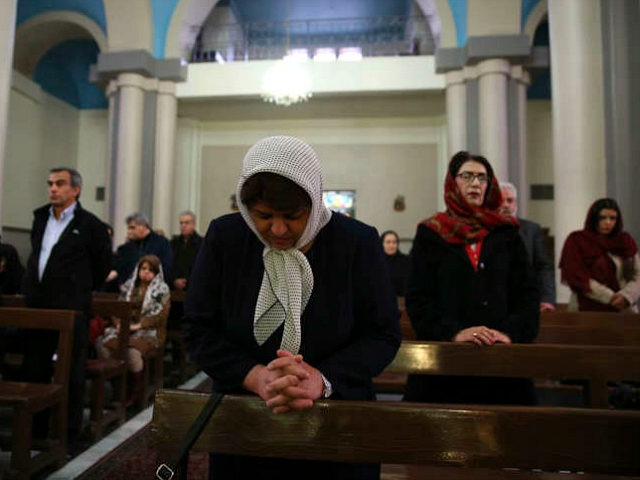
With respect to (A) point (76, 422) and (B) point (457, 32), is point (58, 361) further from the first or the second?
(B) point (457, 32)

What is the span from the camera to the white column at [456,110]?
29.7 ft

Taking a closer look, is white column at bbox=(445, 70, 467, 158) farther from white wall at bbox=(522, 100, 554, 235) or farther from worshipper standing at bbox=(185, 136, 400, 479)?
worshipper standing at bbox=(185, 136, 400, 479)

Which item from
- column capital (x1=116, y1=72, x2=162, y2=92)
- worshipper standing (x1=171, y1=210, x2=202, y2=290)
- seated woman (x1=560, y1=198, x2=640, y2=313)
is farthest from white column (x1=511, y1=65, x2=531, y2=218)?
column capital (x1=116, y1=72, x2=162, y2=92)

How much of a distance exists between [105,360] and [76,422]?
511 mm

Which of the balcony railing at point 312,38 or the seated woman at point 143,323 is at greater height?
the balcony railing at point 312,38

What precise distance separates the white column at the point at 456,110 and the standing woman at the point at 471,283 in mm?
7321

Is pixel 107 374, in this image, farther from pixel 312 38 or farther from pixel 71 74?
pixel 312 38

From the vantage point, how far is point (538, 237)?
341 cm

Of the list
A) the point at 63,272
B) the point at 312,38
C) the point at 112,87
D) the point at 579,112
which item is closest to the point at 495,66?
the point at 579,112

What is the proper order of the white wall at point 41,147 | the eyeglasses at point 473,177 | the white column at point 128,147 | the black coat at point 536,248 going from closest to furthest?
1. the eyeglasses at point 473,177
2. the black coat at point 536,248
3. the white column at point 128,147
4. the white wall at point 41,147

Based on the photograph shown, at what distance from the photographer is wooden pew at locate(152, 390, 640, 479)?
1021mm

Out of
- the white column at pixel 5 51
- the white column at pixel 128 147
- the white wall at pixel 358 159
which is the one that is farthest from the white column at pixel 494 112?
the white column at pixel 5 51

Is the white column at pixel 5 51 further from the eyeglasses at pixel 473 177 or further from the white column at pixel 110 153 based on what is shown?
the white column at pixel 110 153

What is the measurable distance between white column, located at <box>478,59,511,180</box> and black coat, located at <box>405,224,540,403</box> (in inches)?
269
